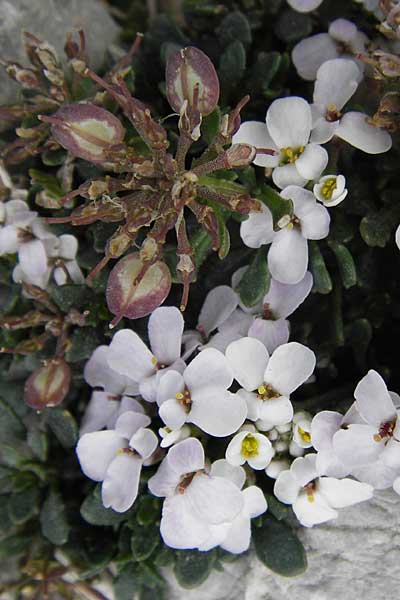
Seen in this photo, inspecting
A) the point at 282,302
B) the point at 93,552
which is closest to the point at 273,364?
the point at 282,302

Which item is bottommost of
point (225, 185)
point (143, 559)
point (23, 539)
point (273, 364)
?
point (23, 539)

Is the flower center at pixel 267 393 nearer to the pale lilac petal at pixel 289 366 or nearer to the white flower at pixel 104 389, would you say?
the pale lilac petal at pixel 289 366

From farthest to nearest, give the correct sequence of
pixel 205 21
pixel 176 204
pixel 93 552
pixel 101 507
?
pixel 205 21
pixel 93 552
pixel 101 507
pixel 176 204

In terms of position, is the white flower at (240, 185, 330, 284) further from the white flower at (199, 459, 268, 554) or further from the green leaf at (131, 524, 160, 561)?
the green leaf at (131, 524, 160, 561)

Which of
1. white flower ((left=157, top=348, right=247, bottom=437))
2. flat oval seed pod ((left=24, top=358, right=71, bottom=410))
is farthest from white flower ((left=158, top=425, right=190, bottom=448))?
flat oval seed pod ((left=24, top=358, right=71, bottom=410))

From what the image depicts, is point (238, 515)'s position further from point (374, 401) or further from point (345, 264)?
point (345, 264)

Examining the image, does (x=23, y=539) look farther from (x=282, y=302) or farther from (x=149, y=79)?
(x=149, y=79)
